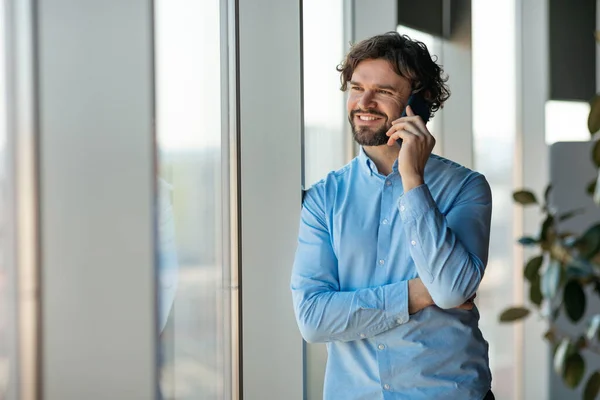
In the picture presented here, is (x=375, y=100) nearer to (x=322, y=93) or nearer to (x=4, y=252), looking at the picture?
(x=4, y=252)

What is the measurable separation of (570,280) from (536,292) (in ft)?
0.31

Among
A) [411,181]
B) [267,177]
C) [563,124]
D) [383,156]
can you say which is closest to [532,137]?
[563,124]

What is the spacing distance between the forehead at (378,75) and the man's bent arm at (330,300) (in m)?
0.40

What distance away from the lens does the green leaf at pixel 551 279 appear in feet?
2.55

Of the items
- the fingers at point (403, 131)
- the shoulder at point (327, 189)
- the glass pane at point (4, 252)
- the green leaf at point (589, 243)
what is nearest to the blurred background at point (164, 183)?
the glass pane at point (4, 252)

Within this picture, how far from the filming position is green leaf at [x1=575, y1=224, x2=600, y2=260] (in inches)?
30.5

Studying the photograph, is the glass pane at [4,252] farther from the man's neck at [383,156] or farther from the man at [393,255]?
the man's neck at [383,156]

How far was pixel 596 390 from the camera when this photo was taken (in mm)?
849

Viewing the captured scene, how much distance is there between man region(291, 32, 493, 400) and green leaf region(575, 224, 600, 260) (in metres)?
0.97

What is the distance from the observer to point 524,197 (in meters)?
0.89

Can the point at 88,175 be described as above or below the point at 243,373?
above

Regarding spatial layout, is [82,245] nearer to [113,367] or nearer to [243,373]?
[113,367]

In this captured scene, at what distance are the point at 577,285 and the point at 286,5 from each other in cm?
230

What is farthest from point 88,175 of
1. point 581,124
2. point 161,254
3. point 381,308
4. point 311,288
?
point 581,124
